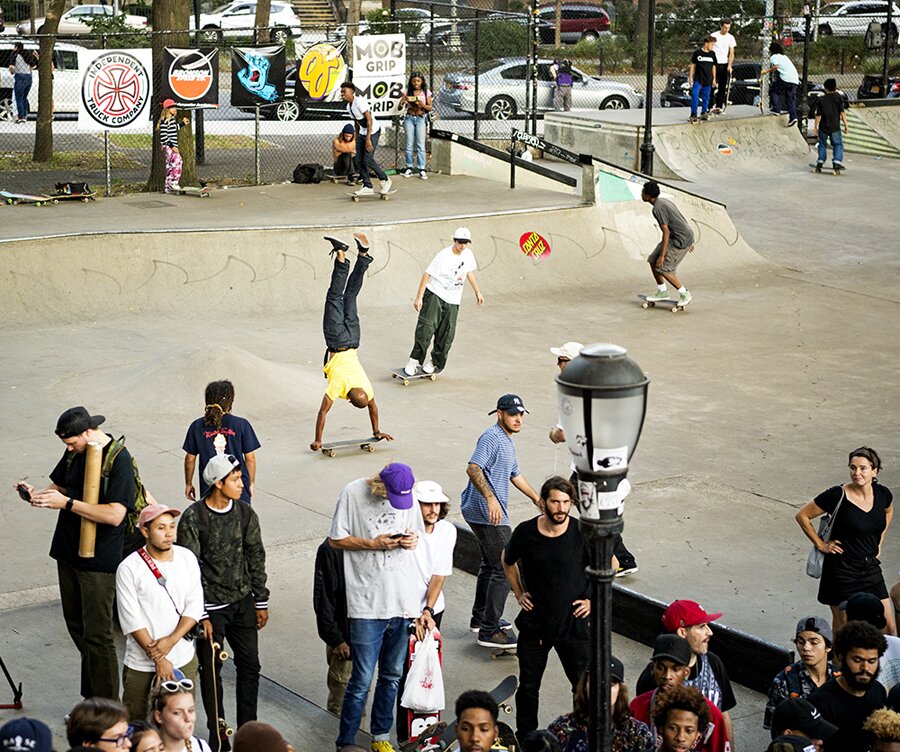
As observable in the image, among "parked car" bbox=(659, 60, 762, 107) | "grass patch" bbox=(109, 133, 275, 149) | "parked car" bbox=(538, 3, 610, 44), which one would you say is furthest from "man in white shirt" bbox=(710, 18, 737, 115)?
"parked car" bbox=(538, 3, 610, 44)

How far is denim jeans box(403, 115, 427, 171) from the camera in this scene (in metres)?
22.6

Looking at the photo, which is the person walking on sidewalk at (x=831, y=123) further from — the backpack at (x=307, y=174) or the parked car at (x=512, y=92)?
the backpack at (x=307, y=174)

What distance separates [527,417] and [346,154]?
10.6 metres

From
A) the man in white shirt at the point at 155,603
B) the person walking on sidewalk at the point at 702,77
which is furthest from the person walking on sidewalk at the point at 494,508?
the person walking on sidewalk at the point at 702,77

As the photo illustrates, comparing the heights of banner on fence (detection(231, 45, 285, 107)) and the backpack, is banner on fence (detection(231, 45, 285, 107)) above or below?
above

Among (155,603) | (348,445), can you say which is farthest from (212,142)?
(155,603)

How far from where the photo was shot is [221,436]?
8719 mm

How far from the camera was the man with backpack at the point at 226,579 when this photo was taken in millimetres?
6715

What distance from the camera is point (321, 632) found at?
22.9 ft

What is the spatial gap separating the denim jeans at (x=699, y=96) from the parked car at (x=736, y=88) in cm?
608

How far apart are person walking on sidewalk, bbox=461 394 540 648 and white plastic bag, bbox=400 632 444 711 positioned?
149 cm

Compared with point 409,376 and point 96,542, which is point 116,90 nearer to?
point 409,376

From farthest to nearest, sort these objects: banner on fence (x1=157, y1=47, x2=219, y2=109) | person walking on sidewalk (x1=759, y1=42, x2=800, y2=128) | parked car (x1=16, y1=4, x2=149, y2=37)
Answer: parked car (x1=16, y1=4, x2=149, y2=37)
person walking on sidewalk (x1=759, y1=42, x2=800, y2=128)
banner on fence (x1=157, y1=47, x2=219, y2=109)

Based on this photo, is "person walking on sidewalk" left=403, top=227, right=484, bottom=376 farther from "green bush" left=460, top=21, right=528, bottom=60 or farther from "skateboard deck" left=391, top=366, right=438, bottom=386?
"green bush" left=460, top=21, right=528, bottom=60
